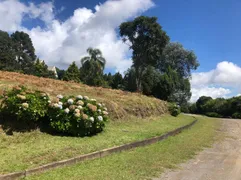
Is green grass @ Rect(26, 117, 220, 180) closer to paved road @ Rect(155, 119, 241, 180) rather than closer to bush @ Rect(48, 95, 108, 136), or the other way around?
paved road @ Rect(155, 119, 241, 180)

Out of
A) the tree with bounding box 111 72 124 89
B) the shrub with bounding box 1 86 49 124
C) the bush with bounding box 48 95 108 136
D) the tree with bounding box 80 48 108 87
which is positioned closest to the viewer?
the shrub with bounding box 1 86 49 124

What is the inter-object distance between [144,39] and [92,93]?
22696 mm

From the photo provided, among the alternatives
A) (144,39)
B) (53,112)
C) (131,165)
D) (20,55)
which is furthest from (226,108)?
(20,55)

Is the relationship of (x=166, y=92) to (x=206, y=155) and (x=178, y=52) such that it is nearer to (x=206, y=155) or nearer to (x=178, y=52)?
(x=178, y=52)

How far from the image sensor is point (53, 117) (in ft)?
24.0

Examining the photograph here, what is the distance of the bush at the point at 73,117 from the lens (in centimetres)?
728

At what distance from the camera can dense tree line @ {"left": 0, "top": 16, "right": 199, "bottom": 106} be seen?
32500mm

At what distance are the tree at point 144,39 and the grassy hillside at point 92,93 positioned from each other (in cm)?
1802

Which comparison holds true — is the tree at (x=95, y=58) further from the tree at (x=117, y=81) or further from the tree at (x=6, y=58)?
the tree at (x=6, y=58)

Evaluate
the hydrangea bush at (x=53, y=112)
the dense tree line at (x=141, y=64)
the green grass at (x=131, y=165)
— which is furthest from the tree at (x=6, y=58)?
the green grass at (x=131, y=165)

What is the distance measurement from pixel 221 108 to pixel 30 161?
41.8 meters

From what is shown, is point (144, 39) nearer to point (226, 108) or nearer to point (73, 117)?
point (226, 108)

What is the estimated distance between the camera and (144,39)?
3316 cm

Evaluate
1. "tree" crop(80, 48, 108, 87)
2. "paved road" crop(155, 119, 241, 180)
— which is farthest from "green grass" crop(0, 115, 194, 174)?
"tree" crop(80, 48, 108, 87)
